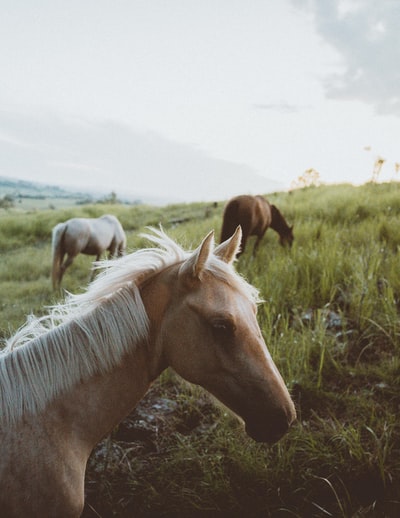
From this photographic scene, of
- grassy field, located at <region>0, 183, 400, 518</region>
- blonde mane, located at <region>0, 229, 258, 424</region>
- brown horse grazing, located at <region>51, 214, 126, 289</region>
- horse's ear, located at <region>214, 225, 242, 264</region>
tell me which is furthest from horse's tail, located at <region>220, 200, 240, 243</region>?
blonde mane, located at <region>0, 229, 258, 424</region>

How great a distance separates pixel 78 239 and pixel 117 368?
646cm

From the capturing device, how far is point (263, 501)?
2109 mm

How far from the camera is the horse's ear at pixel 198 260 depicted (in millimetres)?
1509

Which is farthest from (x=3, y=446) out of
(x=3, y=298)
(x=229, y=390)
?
(x=3, y=298)

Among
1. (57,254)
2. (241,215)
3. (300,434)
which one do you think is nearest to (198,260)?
(300,434)

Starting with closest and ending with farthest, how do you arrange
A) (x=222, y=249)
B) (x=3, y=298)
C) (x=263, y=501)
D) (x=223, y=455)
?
A: (x=222, y=249)
(x=263, y=501)
(x=223, y=455)
(x=3, y=298)

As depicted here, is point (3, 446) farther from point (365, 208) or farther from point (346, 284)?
point (365, 208)

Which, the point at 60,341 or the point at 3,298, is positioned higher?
the point at 60,341

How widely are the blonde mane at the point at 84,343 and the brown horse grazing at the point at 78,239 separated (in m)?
5.15

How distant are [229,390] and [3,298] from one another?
6.45 meters

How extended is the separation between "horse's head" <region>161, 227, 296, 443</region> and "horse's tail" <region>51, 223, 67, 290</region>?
19.7 feet

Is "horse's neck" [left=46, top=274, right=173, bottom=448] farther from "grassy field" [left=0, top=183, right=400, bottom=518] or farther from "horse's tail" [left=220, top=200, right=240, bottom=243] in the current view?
"horse's tail" [left=220, top=200, right=240, bottom=243]

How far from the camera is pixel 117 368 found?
1604 mm

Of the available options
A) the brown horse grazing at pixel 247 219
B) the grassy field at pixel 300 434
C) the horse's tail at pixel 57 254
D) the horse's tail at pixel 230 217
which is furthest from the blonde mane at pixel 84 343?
the horse's tail at pixel 57 254
